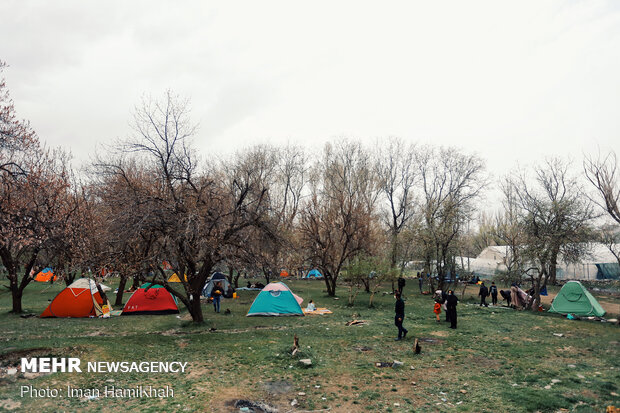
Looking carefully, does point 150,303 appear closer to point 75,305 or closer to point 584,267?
point 75,305

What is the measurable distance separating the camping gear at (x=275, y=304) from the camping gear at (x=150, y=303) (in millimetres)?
4201

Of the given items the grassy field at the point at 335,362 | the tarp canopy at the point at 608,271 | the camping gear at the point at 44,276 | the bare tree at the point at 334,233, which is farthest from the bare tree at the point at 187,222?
the tarp canopy at the point at 608,271

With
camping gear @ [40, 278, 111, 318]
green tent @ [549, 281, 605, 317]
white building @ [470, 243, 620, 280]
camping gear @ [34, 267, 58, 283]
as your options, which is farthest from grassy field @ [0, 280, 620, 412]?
white building @ [470, 243, 620, 280]

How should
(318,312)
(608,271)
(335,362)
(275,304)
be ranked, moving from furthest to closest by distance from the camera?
(608,271) → (318,312) → (275,304) → (335,362)

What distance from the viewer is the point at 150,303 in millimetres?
18578

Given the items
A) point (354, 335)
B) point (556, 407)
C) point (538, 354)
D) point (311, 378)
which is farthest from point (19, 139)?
point (538, 354)

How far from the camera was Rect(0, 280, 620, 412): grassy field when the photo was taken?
760cm

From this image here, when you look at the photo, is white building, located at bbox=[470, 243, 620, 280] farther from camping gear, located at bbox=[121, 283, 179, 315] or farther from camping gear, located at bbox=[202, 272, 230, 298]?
camping gear, located at bbox=[121, 283, 179, 315]

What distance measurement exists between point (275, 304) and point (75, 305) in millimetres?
9440

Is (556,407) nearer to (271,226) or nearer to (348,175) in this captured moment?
(271,226)

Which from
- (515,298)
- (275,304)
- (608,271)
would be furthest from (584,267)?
(275,304)

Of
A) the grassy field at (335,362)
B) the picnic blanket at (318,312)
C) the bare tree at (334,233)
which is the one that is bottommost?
the picnic blanket at (318,312)

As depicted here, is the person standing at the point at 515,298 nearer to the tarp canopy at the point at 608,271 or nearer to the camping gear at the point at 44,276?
the tarp canopy at the point at 608,271

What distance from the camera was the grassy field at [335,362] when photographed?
7598 millimetres
